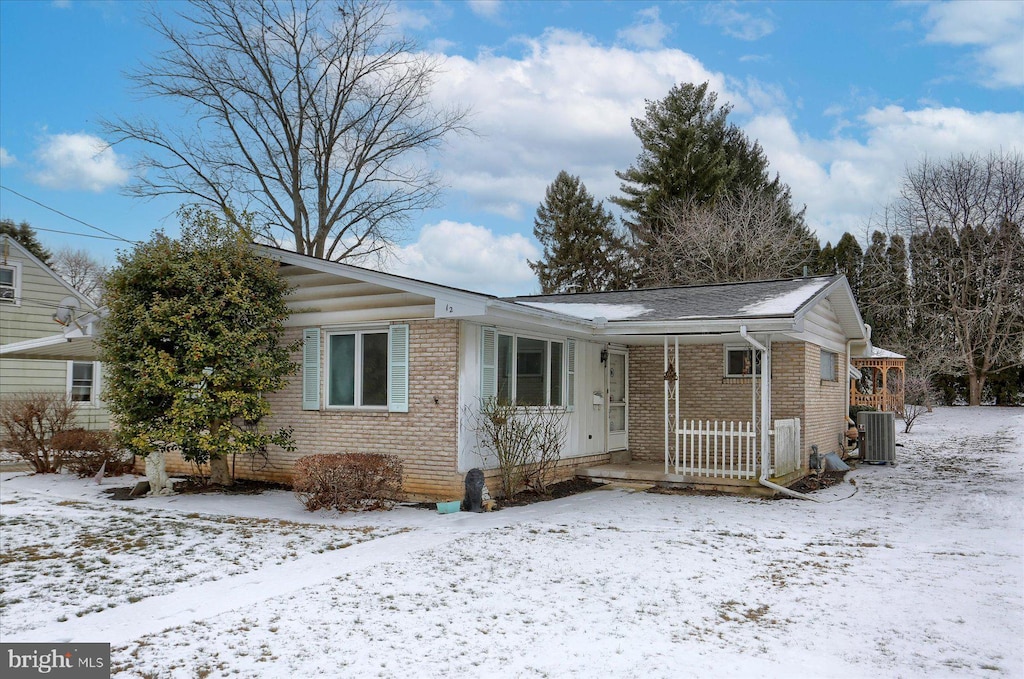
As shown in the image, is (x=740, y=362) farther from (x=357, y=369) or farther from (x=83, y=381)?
(x=83, y=381)

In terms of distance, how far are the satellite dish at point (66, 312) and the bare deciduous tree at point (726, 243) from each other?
21937 mm

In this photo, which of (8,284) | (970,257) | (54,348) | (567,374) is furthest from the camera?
(970,257)

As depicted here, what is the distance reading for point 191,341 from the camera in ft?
34.7

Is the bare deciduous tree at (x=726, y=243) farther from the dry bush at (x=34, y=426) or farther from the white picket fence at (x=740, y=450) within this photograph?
the dry bush at (x=34, y=426)

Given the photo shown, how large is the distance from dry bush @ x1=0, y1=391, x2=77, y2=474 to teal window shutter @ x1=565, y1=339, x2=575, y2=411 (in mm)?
9704

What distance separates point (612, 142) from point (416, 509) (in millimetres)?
30441

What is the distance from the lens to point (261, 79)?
25.4m

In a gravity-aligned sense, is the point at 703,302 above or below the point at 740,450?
above

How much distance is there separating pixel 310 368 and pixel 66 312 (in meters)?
8.42

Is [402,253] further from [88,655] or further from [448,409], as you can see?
[88,655]

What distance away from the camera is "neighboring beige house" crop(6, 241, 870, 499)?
34.3ft

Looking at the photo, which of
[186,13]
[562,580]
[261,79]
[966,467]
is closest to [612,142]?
[261,79]

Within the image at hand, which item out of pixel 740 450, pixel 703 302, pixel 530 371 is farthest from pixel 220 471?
pixel 703 302
